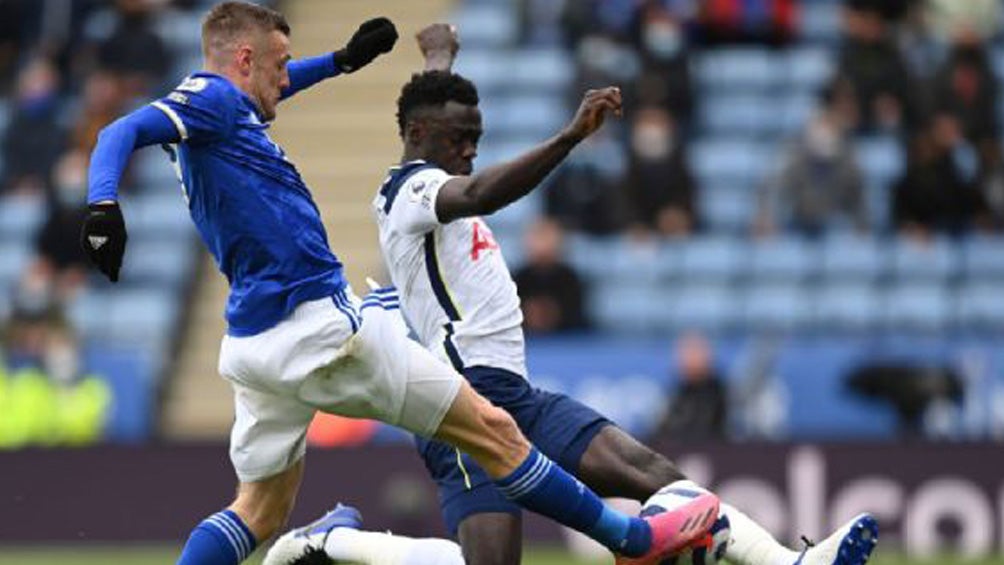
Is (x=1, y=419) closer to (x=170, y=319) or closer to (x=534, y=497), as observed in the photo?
(x=170, y=319)

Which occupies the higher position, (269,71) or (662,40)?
(662,40)

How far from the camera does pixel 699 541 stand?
342 inches

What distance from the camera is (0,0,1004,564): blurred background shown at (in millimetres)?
15156

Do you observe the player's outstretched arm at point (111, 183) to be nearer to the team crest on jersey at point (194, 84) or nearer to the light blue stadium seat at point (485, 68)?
the team crest on jersey at point (194, 84)

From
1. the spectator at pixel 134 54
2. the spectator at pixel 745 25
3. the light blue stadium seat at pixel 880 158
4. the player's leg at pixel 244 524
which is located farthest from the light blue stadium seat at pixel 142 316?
the player's leg at pixel 244 524

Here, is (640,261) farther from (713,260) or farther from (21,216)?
(21,216)

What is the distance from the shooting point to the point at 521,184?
26.8 feet

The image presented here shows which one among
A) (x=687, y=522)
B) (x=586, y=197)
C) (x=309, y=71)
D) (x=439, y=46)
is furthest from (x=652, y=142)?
(x=687, y=522)

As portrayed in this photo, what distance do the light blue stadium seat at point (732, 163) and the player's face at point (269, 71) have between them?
974 centimetres

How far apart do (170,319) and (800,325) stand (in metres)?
4.72

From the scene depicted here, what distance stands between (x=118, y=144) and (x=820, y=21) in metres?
12.3

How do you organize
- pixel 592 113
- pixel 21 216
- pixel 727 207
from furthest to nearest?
1. pixel 21 216
2. pixel 727 207
3. pixel 592 113

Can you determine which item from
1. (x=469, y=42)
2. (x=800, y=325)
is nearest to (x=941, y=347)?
(x=800, y=325)

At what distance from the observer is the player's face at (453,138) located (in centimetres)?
901
